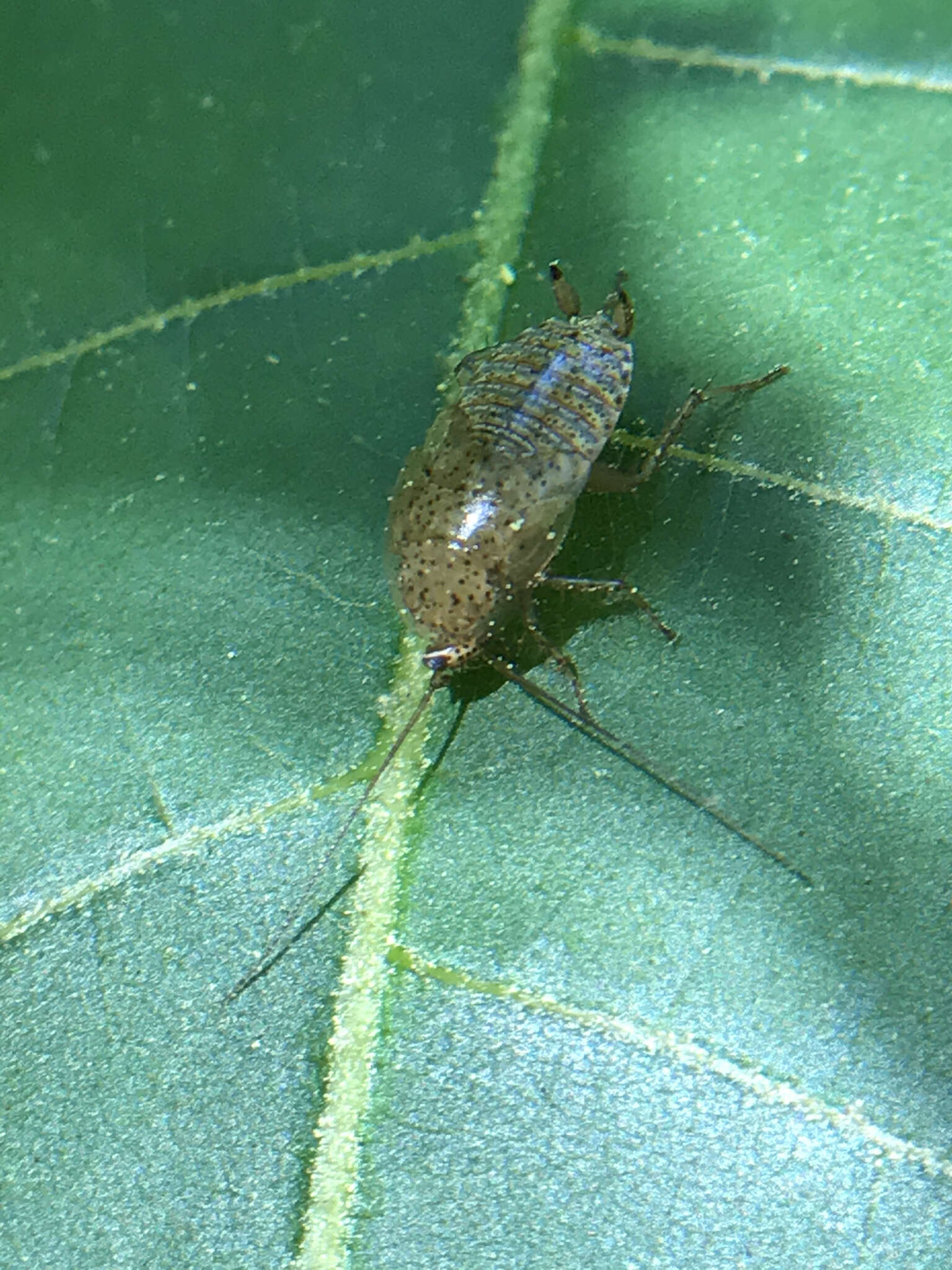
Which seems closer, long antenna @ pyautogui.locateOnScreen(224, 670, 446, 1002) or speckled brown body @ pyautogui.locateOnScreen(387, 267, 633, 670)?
long antenna @ pyautogui.locateOnScreen(224, 670, 446, 1002)

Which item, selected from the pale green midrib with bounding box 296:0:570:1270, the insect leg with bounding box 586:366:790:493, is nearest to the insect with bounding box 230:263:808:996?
the insect leg with bounding box 586:366:790:493

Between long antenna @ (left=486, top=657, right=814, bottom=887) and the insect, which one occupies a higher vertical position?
the insect

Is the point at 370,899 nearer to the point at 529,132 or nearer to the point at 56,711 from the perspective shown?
the point at 56,711

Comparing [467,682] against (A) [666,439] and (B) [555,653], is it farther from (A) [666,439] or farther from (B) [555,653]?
(A) [666,439]

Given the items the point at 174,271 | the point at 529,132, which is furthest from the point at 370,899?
the point at 529,132

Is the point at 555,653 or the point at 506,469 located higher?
the point at 506,469

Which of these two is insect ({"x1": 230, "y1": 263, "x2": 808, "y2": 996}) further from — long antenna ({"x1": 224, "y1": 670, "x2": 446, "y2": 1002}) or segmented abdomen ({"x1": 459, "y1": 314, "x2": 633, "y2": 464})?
long antenna ({"x1": 224, "y1": 670, "x2": 446, "y2": 1002})

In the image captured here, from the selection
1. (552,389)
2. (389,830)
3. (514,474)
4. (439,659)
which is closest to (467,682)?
(439,659)

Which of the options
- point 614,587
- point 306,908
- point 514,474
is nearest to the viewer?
point 306,908
